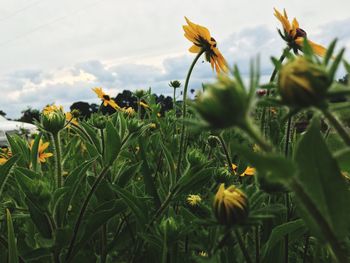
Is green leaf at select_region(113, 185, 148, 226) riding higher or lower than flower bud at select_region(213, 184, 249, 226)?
lower

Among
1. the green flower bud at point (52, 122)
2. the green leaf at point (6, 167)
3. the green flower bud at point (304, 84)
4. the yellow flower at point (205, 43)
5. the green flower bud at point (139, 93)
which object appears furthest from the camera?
the green flower bud at point (139, 93)

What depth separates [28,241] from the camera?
1038mm

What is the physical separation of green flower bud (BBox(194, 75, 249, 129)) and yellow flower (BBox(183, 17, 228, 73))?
3.03ft

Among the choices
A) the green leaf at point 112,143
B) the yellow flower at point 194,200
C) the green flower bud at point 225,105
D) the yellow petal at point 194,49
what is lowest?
the yellow flower at point 194,200

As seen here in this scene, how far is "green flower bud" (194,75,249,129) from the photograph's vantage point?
0.39 m

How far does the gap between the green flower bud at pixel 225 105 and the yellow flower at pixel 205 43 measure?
0.92m

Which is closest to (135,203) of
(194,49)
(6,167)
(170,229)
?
(170,229)

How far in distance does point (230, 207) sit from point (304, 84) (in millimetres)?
210

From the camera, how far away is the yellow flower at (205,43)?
130 cm

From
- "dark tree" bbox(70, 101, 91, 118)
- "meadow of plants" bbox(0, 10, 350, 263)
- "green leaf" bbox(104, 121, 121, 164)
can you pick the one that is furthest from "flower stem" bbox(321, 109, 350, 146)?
"dark tree" bbox(70, 101, 91, 118)

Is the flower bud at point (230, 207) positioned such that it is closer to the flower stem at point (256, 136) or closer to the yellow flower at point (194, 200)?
the flower stem at point (256, 136)

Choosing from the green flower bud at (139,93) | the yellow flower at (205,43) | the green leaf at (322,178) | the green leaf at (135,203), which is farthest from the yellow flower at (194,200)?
the green flower bud at (139,93)

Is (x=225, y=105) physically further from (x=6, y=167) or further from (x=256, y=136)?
(x=6, y=167)

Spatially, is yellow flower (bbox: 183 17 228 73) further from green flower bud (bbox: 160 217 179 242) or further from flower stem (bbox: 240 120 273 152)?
flower stem (bbox: 240 120 273 152)
